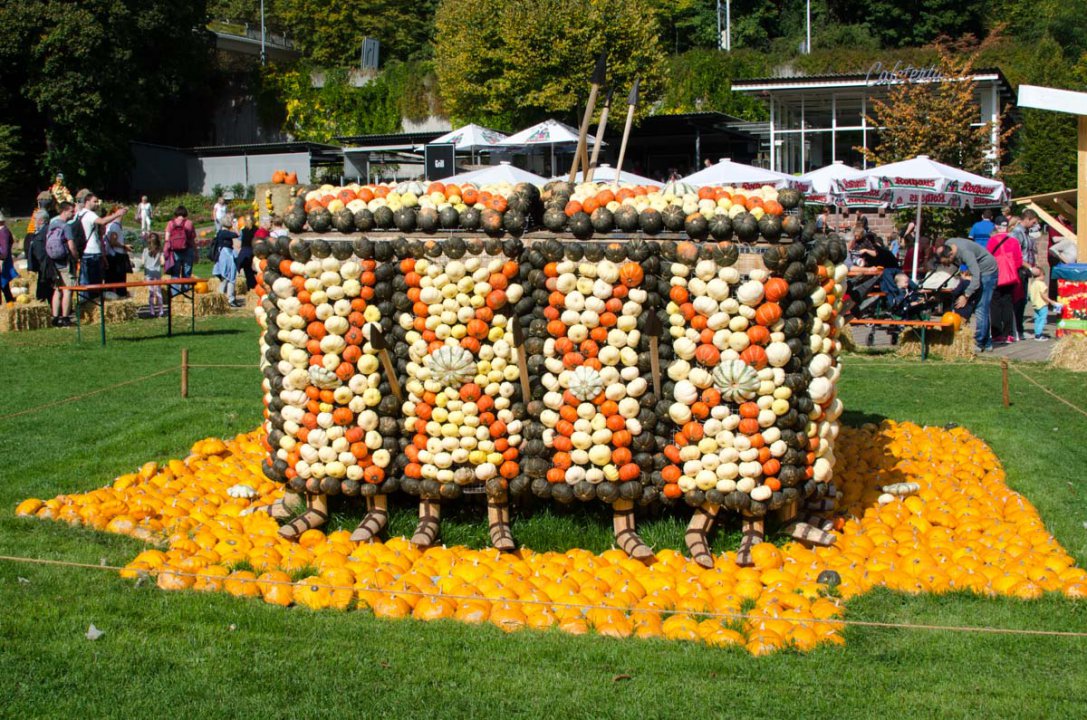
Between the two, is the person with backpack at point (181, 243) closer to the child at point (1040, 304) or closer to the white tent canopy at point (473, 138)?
the white tent canopy at point (473, 138)

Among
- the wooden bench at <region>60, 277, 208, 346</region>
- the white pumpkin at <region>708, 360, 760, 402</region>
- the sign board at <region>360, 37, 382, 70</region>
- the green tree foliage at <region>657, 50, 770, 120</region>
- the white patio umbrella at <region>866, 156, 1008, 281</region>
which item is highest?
the sign board at <region>360, 37, 382, 70</region>

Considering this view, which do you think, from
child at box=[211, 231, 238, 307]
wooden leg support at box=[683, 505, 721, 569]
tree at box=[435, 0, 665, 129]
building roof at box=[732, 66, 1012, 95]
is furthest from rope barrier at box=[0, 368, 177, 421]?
tree at box=[435, 0, 665, 129]

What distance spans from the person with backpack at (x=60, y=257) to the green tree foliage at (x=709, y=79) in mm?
33501

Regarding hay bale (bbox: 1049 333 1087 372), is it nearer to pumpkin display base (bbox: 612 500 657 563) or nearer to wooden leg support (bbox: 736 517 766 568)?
wooden leg support (bbox: 736 517 766 568)

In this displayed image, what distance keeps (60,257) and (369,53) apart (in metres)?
43.2

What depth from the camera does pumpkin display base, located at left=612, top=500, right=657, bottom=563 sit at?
741cm

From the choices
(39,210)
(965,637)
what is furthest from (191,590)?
(39,210)

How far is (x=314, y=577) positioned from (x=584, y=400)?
198cm

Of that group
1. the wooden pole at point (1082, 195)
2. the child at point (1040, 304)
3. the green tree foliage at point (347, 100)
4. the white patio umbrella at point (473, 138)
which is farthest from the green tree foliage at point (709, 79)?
the child at point (1040, 304)

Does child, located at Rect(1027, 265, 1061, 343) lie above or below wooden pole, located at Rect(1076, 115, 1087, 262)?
below

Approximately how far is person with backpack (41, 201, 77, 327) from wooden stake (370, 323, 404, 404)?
12.7 meters

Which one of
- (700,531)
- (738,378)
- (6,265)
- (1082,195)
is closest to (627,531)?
(700,531)

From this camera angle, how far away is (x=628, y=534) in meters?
7.61

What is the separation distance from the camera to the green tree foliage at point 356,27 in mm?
62781
